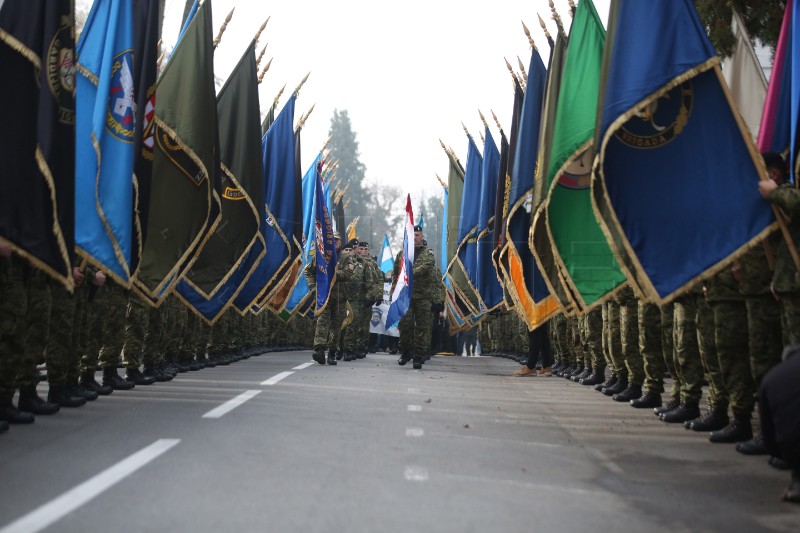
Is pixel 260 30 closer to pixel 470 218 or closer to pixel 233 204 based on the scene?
pixel 233 204

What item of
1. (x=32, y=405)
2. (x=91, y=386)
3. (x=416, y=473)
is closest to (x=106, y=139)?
(x=91, y=386)

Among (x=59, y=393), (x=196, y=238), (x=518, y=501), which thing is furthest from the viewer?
(x=196, y=238)

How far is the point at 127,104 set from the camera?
9672mm

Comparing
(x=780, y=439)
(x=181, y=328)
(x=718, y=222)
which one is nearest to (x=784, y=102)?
(x=718, y=222)

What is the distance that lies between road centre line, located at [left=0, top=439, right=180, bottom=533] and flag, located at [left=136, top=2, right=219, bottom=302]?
16.4 feet

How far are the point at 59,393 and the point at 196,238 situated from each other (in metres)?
3.03

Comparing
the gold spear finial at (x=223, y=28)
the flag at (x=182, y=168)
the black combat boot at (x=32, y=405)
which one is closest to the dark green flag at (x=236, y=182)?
the gold spear finial at (x=223, y=28)

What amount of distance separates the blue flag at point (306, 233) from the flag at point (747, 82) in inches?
416

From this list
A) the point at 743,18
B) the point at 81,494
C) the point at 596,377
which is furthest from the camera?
the point at 596,377

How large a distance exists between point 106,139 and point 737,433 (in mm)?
6109

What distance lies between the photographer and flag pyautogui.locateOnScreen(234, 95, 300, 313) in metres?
18.1

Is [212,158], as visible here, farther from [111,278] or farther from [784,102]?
[784,102]

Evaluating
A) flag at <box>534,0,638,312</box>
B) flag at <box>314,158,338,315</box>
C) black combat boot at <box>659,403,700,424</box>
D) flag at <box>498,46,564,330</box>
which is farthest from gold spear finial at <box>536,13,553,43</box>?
black combat boot at <box>659,403,700,424</box>

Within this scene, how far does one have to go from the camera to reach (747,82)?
379 inches
